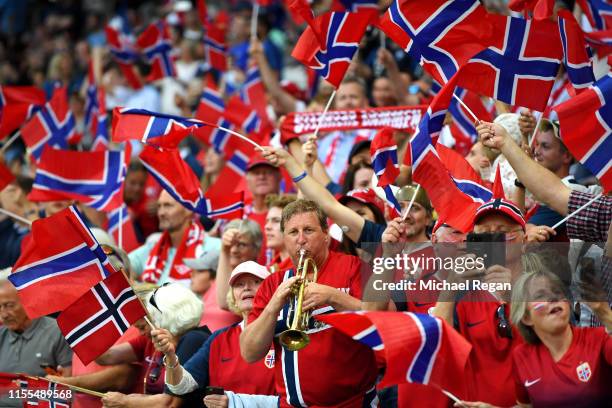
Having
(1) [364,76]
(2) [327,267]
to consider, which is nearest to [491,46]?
(2) [327,267]

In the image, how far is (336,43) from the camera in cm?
810

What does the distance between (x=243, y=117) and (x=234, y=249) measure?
3.27m

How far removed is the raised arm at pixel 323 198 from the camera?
23.1 ft

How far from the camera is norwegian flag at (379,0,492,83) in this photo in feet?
23.1

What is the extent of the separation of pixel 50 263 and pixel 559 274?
3.07m

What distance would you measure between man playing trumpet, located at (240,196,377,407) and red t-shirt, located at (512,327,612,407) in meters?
0.99

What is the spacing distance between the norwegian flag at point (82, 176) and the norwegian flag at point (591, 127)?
4.43 metres

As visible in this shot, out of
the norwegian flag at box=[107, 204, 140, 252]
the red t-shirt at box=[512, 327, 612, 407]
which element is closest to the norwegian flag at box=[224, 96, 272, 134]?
the norwegian flag at box=[107, 204, 140, 252]

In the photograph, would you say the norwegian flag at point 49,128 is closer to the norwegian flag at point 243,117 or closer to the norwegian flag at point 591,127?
the norwegian flag at point 243,117

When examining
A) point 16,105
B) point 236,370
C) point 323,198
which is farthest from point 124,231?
point 236,370

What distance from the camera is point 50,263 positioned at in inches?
275

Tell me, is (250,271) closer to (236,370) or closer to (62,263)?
(236,370)

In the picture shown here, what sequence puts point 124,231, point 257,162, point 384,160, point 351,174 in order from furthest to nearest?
1. point 124,231
2. point 257,162
3. point 351,174
4. point 384,160

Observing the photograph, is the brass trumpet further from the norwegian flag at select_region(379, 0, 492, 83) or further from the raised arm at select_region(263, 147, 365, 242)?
the norwegian flag at select_region(379, 0, 492, 83)
